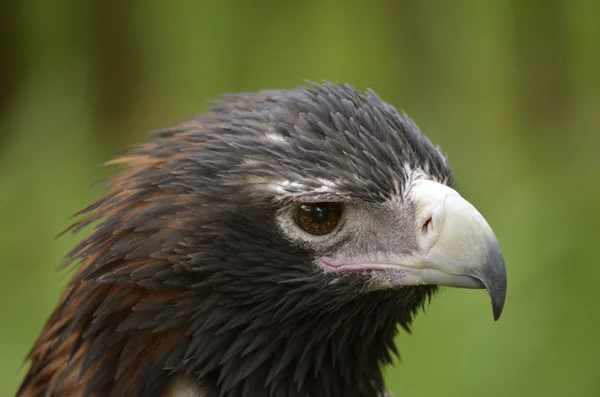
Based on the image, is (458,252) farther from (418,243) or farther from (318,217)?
(318,217)

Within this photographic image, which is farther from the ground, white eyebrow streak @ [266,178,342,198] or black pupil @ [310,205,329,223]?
white eyebrow streak @ [266,178,342,198]

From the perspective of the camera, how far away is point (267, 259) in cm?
238

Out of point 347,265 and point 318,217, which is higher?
point 318,217

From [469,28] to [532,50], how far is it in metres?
0.54

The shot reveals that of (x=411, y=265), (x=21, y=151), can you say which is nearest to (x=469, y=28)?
(x=21, y=151)

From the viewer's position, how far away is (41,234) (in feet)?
17.9

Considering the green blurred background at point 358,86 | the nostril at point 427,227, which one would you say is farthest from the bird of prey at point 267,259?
the green blurred background at point 358,86

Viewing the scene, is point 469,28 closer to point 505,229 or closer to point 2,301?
point 505,229

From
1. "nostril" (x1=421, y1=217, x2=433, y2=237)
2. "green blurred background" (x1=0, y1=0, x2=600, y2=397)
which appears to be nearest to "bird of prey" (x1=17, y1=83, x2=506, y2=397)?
"nostril" (x1=421, y1=217, x2=433, y2=237)

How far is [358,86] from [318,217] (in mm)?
3392

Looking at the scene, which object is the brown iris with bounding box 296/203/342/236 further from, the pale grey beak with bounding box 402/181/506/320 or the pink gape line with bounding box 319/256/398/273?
the pale grey beak with bounding box 402/181/506/320

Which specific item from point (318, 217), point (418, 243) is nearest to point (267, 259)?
point (318, 217)

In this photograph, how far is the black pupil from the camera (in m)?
2.37

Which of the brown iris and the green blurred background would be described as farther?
the green blurred background
